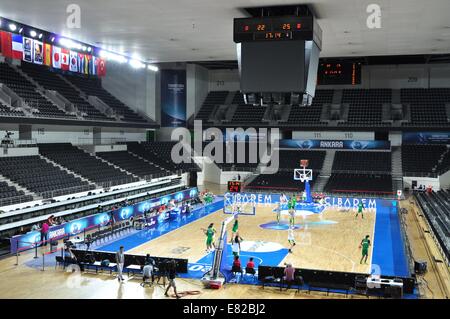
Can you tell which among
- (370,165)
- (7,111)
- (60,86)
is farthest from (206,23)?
(370,165)

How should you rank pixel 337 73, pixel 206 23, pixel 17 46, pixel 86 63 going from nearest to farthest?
pixel 206 23 < pixel 337 73 < pixel 17 46 < pixel 86 63

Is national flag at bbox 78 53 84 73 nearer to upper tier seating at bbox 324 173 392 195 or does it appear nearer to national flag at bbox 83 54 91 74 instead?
national flag at bbox 83 54 91 74

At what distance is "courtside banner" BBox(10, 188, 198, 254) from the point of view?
2219cm

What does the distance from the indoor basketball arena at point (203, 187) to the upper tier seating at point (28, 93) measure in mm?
178

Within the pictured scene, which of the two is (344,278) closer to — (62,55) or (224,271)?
(224,271)

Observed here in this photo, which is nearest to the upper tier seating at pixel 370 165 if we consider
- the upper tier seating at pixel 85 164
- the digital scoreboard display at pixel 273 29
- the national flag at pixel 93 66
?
the upper tier seating at pixel 85 164

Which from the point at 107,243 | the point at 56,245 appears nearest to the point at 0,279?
the point at 56,245

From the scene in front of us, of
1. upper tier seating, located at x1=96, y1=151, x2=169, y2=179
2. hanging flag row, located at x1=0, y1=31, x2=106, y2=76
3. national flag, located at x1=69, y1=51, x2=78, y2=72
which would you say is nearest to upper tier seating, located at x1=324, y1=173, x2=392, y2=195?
upper tier seating, located at x1=96, y1=151, x2=169, y2=179

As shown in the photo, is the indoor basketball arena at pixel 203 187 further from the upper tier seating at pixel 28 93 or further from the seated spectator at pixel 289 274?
the upper tier seating at pixel 28 93

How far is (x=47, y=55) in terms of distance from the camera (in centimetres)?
3691

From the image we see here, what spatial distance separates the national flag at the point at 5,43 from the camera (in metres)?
32.0

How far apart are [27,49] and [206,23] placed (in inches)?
743

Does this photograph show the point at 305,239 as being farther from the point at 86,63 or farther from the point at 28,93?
the point at 86,63

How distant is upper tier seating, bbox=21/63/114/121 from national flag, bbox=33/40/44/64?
6376 millimetres
